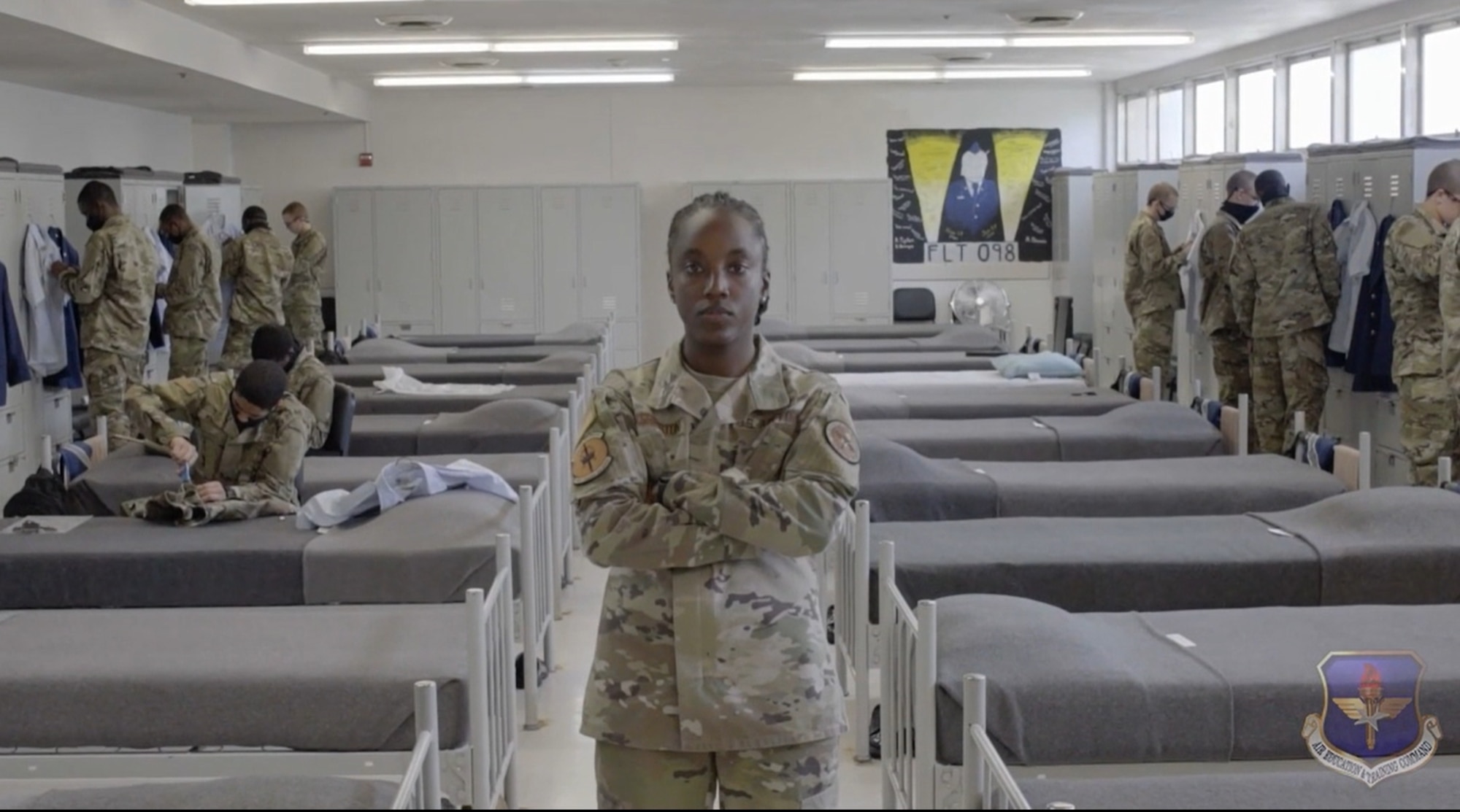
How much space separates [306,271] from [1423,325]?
9.28m

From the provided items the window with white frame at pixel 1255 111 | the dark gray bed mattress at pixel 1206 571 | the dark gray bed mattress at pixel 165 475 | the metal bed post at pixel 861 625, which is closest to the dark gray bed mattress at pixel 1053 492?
the metal bed post at pixel 861 625

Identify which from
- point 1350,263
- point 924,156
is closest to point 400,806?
point 1350,263

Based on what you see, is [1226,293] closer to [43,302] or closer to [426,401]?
[426,401]

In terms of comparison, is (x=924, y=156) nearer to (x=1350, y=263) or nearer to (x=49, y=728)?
(x=1350, y=263)

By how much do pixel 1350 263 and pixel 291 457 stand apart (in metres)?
6.02

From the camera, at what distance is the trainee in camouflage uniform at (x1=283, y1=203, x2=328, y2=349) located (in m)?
13.9

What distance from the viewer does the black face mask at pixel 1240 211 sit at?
34.5 ft

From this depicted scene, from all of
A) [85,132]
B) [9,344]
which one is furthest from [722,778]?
[85,132]

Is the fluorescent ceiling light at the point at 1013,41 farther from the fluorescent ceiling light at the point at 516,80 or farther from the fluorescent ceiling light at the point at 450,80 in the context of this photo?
the fluorescent ceiling light at the point at 450,80

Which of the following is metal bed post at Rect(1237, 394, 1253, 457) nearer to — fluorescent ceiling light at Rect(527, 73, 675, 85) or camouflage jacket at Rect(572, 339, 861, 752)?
camouflage jacket at Rect(572, 339, 861, 752)

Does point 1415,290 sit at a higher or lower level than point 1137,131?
lower

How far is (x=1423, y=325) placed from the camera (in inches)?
318

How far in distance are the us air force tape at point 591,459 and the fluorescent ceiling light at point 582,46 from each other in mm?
9064

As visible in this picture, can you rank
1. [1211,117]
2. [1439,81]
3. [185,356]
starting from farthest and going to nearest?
[1211,117] < [185,356] < [1439,81]
